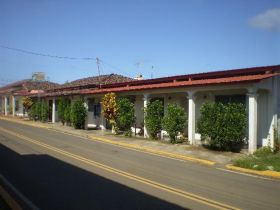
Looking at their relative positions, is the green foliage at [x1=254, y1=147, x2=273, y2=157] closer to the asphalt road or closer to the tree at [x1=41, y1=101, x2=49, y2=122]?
the asphalt road

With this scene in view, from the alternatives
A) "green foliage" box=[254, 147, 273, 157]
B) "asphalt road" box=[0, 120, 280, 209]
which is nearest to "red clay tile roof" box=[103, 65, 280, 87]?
"green foliage" box=[254, 147, 273, 157]

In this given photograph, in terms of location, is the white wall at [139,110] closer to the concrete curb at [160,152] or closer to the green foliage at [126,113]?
the green foliage at [126,113]

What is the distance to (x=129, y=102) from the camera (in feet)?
83.6

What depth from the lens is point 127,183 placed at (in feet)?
33.8

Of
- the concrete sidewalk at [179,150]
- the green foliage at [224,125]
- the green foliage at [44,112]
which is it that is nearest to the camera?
the concrete sidewalk at [179,150]

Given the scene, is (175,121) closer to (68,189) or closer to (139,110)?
(139,110)

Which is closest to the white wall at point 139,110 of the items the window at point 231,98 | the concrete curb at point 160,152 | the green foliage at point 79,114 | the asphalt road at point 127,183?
the concrete curb at point 160,152

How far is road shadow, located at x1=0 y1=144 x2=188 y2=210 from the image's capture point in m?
8.05

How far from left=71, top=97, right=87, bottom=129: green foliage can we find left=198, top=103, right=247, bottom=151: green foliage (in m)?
15.0

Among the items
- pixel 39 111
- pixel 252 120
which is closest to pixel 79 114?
pixel 39 111

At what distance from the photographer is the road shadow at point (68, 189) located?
8.05 m

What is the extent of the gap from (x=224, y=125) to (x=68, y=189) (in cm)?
1010

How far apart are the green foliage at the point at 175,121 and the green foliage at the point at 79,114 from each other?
1197cm

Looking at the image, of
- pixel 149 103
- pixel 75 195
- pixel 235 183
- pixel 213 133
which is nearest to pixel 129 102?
pixel 149 103
